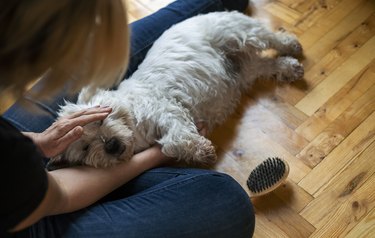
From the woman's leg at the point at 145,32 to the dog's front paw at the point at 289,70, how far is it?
0.38m

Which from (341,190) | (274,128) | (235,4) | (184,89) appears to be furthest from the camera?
(235,4)

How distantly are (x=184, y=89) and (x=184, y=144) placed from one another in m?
0.22

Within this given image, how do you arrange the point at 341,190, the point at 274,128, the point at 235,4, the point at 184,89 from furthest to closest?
the point at 235,4
the point at 274,128
the point at 184,89
the point at 341,190

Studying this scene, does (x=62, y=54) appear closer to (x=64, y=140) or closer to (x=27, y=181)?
(x=27, y=181)

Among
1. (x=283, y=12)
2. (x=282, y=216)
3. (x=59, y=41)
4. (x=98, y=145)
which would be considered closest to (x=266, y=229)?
(x=282, y=216)

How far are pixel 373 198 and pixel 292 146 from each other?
34cm

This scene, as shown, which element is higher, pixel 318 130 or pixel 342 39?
pixel 342 39

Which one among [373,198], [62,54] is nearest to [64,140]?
[62,54]

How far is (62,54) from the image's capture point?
746mm

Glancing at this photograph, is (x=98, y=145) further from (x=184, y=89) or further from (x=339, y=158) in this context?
(x=339, y=158)

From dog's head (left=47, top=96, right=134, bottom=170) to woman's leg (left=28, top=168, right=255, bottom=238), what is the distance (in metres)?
0.16

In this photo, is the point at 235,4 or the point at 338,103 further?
the point at 235,4

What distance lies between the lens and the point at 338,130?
5.37ft

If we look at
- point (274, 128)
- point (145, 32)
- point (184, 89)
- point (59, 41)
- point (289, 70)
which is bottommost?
point (274, 128)
